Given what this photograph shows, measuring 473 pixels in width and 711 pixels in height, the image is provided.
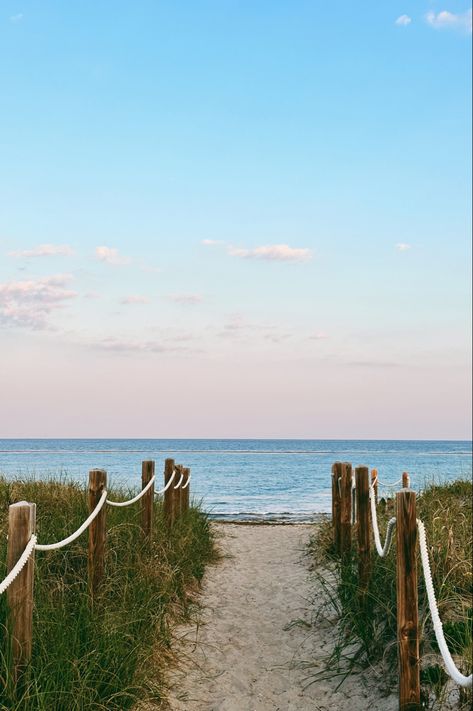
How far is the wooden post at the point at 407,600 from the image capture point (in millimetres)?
4680

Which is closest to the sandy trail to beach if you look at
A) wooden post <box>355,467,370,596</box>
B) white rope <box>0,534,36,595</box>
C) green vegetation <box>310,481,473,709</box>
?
green vegetation <box>310,481,473,709</box>

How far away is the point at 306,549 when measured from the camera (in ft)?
38.4

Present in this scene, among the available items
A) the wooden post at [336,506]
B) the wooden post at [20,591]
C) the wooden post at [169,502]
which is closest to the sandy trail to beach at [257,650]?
the wooden post at [336,506]

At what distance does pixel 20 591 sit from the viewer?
4.32m

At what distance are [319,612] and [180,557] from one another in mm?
1830

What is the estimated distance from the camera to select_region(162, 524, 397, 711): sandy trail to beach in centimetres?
597

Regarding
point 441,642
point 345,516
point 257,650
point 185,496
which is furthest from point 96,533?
point 185,496

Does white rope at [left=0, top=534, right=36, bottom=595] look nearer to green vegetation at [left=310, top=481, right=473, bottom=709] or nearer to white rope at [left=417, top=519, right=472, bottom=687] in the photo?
white rope at [left=417, top=519, right=472, bottom=687]

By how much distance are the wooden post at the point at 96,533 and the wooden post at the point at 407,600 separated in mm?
2964

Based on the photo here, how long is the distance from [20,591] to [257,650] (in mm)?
3577

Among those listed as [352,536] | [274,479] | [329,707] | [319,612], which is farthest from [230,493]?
[329,707]

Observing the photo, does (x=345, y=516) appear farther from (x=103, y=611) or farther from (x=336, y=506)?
(x=103, y=611)

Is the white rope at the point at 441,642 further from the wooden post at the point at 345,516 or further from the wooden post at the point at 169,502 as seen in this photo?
the wooden post at the point at 169,502

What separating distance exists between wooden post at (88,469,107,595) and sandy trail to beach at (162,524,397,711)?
3.68 ft
